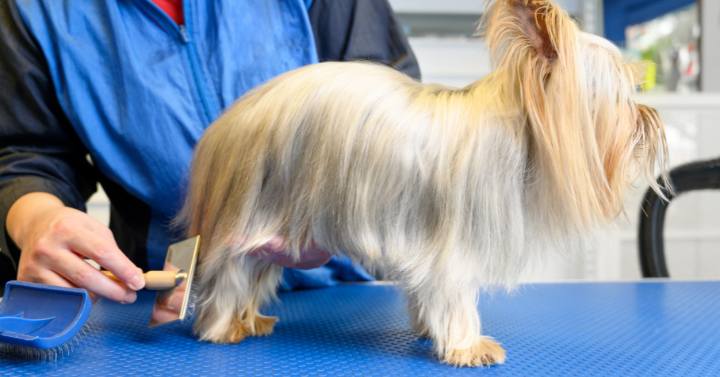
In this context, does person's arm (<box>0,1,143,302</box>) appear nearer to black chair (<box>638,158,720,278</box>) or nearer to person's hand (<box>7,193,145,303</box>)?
person's hand (<box>7,193,145,303</box>)

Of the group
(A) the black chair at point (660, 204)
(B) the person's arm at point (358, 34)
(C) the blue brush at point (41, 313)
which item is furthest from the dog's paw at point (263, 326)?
(A) the black chair at point (660, 204)

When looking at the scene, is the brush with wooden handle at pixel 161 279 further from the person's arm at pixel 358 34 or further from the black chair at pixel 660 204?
the black chair at pixel 660 204

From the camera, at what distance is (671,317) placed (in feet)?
3.73

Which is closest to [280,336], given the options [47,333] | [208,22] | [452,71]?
[47,333]

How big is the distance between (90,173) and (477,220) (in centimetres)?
75

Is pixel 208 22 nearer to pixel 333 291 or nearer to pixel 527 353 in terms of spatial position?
pixel 333 291

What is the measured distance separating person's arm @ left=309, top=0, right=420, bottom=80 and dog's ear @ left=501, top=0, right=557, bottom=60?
19.0 inches

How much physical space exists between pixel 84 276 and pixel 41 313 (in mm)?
65

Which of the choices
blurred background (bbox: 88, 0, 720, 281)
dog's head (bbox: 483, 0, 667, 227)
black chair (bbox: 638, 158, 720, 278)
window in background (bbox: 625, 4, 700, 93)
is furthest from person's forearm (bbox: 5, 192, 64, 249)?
window in background (bbox: 625, 4, 700, 93)

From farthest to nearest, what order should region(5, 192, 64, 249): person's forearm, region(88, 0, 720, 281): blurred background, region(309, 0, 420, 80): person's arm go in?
region(88, 0, 720, 281): blurred background < region(309, 0, 420, 80): person's arm < region(5, 192, 64, 249): person's forearm

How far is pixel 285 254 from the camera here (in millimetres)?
882

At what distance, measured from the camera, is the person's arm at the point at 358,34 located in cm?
127

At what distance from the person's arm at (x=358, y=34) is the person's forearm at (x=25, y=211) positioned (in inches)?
20.0

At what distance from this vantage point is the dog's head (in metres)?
0.79
